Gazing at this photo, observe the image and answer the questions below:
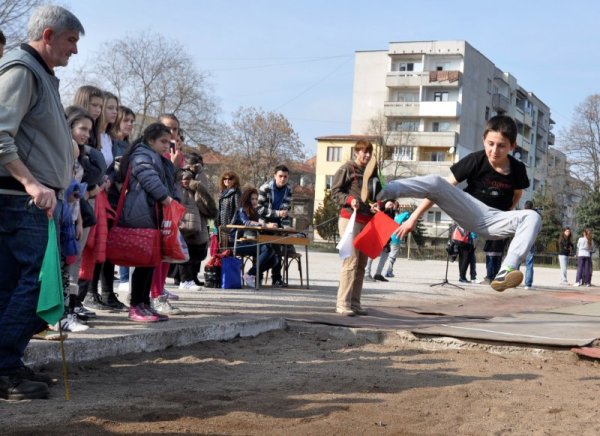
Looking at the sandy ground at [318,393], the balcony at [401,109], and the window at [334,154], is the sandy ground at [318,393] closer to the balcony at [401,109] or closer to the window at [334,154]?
the balcony at [401,109]

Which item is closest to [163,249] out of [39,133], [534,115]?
[39,133]

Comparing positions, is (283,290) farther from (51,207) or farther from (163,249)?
(51,207)

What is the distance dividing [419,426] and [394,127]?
242 ft

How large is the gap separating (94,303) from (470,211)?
157 inches

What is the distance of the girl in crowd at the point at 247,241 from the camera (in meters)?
12.4

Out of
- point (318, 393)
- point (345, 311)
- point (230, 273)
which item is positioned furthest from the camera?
point (230, 273)

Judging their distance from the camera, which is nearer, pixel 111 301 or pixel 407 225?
pixel 407 225

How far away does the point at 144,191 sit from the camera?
700cm

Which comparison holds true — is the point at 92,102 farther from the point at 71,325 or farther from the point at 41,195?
the point at 41,195

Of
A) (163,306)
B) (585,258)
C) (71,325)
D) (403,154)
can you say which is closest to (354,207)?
(163,306)

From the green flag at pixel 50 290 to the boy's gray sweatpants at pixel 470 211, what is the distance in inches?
141

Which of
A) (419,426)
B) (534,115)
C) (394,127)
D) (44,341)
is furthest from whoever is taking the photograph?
(534,115)

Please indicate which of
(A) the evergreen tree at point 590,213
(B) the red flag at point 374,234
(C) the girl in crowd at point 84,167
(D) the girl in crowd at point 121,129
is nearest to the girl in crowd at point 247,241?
(B) the red flag at point 374,234

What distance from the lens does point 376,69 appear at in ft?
264
